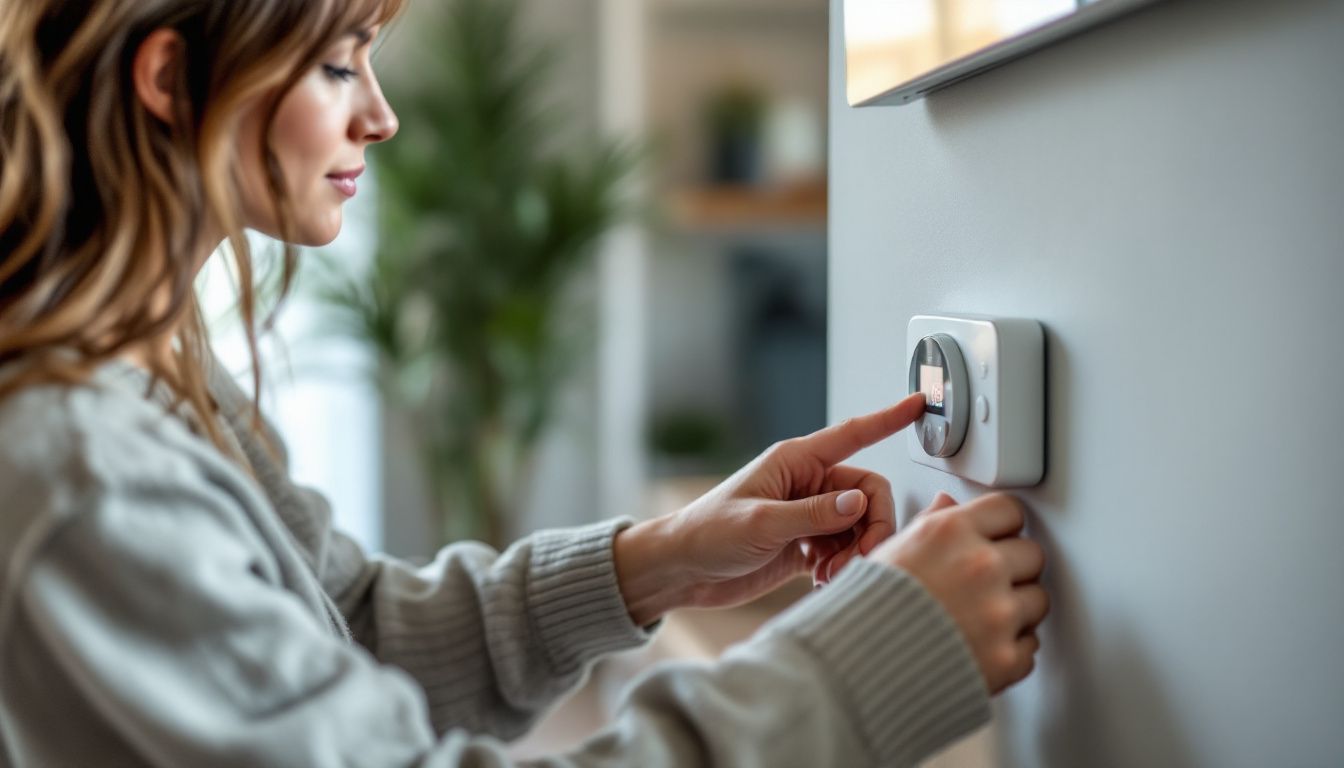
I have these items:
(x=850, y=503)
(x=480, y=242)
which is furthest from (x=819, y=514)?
(x=480, y=242)

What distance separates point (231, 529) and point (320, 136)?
257 mm

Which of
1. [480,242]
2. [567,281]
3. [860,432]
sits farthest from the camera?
[567,281]

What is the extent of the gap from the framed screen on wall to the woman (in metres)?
0.20

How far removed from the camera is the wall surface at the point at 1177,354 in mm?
455

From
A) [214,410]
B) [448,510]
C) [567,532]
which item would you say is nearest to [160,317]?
[214,410]

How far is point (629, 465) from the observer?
3.50 meters

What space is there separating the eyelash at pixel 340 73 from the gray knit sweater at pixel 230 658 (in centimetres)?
22

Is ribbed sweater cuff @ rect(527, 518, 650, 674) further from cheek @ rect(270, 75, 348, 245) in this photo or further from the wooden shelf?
the wooden shelf

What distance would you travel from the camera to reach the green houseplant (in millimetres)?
3051

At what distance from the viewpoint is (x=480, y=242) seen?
3062mm

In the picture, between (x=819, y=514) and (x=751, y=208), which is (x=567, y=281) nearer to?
(x=751, y=208)

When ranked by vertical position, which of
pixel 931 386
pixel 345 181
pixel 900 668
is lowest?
pixel 900 668

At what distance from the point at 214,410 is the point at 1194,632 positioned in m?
0.66

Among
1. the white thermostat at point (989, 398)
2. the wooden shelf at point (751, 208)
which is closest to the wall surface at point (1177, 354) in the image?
the white thermostat at point (989, 398)
